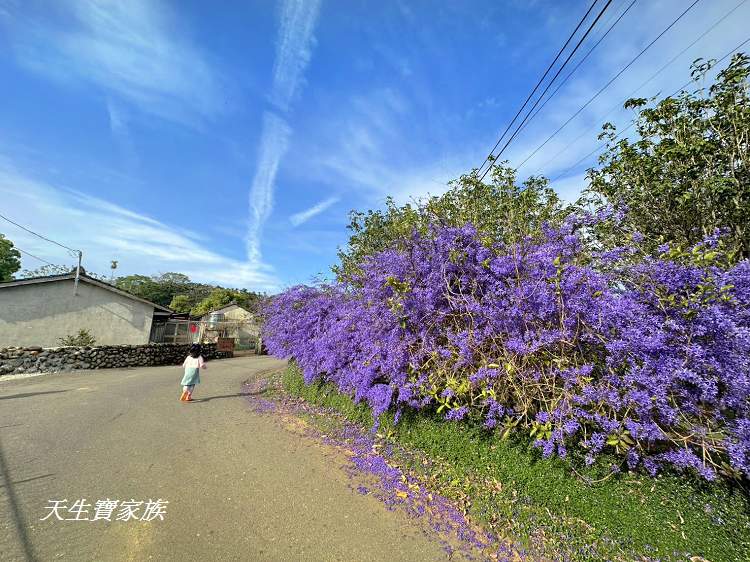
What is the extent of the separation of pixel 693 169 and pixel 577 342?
402cm

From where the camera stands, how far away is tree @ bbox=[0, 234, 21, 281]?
2547cm

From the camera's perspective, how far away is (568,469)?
367 centimetres

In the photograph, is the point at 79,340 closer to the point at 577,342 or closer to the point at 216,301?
the point at 577,342

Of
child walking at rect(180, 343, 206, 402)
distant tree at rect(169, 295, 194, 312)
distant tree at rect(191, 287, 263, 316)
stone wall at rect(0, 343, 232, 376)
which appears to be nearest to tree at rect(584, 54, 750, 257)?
child walking at rect(180, 343, 206, 402)

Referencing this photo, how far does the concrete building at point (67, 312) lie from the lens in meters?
14.8

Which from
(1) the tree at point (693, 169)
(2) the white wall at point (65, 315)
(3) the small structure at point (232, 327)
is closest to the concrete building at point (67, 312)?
(2) the white wall at point (65, 315)

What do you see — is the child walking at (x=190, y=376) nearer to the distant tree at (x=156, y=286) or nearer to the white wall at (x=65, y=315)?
the white wall at (x=65, y=315)

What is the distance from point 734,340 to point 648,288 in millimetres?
739

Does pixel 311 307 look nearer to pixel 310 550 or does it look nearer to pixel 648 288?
pixel 310 550

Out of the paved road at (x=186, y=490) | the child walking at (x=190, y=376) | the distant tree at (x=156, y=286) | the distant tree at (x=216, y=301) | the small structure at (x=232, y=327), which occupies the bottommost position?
the paved road at (x=186, y=490)

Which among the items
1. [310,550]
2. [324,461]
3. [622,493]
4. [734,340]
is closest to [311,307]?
[324,461]

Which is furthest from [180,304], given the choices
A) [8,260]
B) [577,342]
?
[577,342]

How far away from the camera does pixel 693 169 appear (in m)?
5.06

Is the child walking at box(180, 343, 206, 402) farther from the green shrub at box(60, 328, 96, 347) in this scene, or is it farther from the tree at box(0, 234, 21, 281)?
the tree at box(0, 234, 21, 281)
